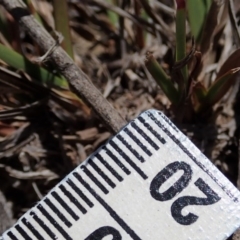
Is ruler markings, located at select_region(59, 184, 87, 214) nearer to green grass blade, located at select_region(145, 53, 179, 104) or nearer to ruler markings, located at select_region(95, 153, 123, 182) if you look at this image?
ruler markings, located at select_region(95, 153, 123, 182)

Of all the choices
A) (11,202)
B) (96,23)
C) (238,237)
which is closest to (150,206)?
(238,237)

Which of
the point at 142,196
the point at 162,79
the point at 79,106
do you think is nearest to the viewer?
the point at 142,196

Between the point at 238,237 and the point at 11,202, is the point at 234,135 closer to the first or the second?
the point at 238,237

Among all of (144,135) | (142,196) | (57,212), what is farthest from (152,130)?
(57,212)

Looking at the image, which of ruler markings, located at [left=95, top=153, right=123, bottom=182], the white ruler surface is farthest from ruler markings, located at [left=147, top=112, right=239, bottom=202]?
ruler markings, located at [left=95, top=153, right=123, bottom=182]

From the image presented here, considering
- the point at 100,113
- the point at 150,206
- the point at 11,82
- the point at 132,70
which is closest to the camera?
the point at 150,206

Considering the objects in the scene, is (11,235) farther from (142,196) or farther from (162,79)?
(162,79)
